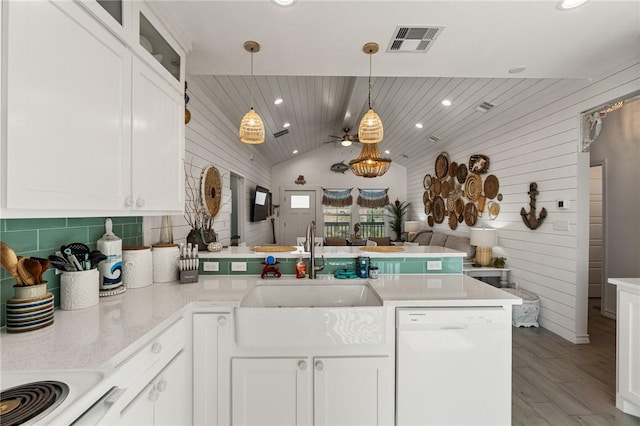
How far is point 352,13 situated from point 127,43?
1220 millimetres

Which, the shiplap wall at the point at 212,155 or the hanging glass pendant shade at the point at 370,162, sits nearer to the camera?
the shiplap wall at the point at 212,155

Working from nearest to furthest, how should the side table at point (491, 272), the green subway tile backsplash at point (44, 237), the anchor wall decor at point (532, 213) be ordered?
the green subway tile backsplash at point (44, 237)
the anchor wall decor at point (532, 213)
the side table at point (491, 272)

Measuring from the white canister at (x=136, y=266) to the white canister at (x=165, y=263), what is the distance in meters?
0.08

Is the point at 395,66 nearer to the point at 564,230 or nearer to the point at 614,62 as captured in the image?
the point at 614,62

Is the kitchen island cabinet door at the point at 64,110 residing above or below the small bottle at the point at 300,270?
above

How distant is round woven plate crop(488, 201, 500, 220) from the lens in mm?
4434

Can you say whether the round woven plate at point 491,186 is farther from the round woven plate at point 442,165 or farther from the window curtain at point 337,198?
the window curtain at point 337,198

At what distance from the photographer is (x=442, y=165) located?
240 inches

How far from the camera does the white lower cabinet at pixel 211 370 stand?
1626mm

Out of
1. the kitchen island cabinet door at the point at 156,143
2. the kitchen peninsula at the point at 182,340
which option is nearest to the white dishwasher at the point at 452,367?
the kitchen peninsula at the point at 182,340

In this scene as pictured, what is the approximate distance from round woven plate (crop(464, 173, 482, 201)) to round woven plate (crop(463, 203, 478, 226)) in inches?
5.2

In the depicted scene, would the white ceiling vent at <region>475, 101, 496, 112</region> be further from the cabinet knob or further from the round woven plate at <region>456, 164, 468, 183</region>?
the cabinet knob

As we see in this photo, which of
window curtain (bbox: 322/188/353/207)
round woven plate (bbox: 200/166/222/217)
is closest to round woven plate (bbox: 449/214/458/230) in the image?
window curtain (bbox: 322/188/353/207)

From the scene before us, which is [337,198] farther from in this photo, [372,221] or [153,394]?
[153,394]
